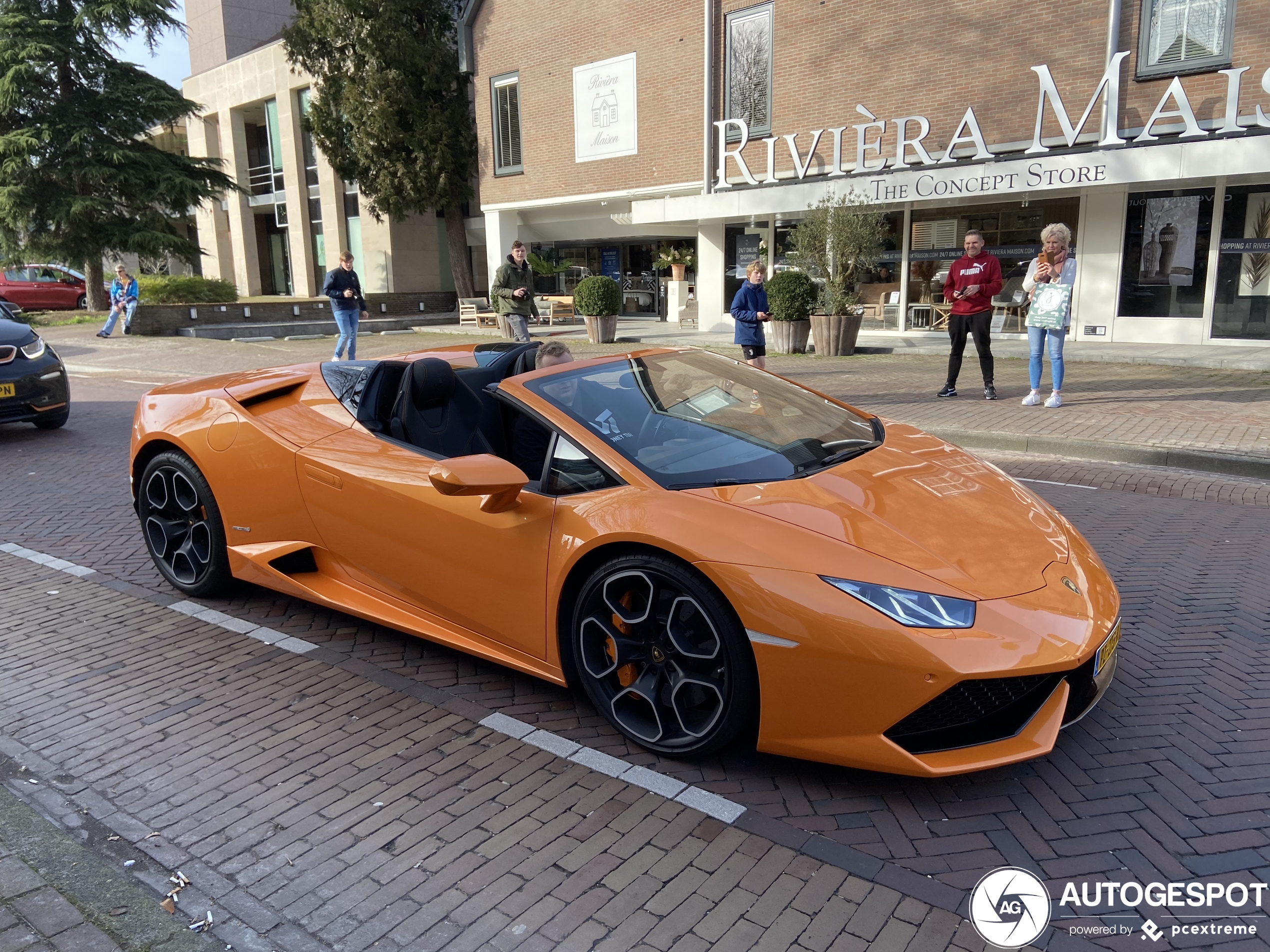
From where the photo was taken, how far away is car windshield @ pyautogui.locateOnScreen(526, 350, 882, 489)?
325cm

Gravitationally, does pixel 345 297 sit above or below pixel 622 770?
above

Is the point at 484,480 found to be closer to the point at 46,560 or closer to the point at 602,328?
the point at 46,560

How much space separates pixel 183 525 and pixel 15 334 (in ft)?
20.6

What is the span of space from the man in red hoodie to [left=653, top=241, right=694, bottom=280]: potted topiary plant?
14664mm

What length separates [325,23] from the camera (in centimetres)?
2522

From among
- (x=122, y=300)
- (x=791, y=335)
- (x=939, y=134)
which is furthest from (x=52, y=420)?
(x=939, y=134)

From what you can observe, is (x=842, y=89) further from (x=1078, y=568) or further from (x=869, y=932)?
(x=869, y=932)

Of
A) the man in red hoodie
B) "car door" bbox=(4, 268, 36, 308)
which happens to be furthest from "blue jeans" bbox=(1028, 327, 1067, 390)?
"car door" bbox=(4, 268, 36, 308)

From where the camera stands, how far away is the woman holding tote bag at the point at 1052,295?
29.7ft

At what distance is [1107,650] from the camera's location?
2.83 m

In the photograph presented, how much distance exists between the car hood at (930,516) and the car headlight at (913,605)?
0.09 metres

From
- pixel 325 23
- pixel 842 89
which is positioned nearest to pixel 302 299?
pixel 325 23

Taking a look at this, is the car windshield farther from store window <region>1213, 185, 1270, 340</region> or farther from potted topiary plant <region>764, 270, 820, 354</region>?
store window <region>1213, 185, 1270, 340</region>

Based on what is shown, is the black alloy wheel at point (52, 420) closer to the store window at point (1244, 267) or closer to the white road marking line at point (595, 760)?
the white road marking line at point (595, 760)
